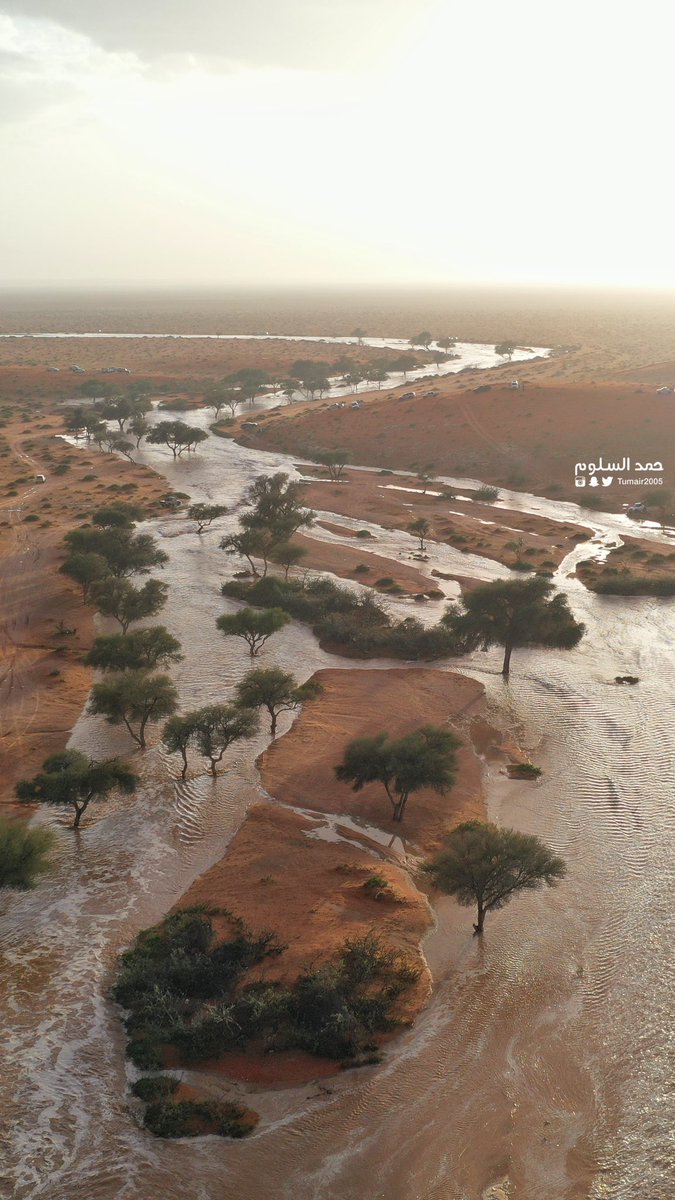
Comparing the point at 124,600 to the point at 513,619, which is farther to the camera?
the point at 124,600

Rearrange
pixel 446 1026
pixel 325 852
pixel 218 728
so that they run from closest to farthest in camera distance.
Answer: pixel 446 1026 < pixel 325 852 < pixel 218 728

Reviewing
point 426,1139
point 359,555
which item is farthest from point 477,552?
point 426,1139

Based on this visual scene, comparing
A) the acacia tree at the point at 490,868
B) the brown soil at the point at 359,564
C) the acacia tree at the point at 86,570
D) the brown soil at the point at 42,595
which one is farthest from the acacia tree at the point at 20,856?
the brown soil at the point at 359,564

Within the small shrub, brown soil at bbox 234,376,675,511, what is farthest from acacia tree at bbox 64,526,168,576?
brown soil at bbox 234,376,675,511

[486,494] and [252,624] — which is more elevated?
[486,494]

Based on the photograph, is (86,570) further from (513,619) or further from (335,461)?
(335,461)

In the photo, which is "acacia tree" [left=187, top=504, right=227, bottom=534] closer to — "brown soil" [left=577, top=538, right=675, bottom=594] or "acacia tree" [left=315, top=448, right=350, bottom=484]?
"acacia tree" [left=315, top=448, right=350, bottom=484]

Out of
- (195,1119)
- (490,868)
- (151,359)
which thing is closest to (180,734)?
(490,868)

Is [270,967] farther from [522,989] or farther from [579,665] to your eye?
[579,665]
